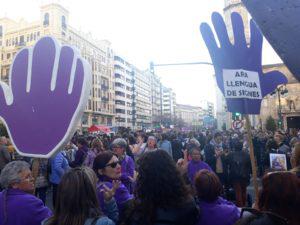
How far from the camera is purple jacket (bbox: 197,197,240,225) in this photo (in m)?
2.71

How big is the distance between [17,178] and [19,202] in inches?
9.9

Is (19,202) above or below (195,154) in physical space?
below

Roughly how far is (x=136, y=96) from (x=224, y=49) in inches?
3964

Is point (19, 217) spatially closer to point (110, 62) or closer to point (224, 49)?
point (224, 49)

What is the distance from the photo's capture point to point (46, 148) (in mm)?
3318

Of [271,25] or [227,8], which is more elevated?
[227,8]

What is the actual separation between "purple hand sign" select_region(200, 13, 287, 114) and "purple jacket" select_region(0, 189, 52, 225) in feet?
8.27

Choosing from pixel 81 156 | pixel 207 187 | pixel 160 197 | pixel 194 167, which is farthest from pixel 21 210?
pixel 81 156

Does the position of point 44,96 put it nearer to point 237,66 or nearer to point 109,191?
point 109,191

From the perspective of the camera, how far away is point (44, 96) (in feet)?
11.2

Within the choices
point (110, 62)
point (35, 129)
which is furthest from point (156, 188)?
point (110, 62)

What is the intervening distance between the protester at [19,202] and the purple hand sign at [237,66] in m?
2.49

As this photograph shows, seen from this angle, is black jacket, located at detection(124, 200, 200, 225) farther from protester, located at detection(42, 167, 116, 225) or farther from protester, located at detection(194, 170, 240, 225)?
protester, located at detection(194, 170, 240, 225)

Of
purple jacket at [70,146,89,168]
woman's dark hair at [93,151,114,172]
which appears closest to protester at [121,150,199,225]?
woman's dark hair at [93,151,114,172]
